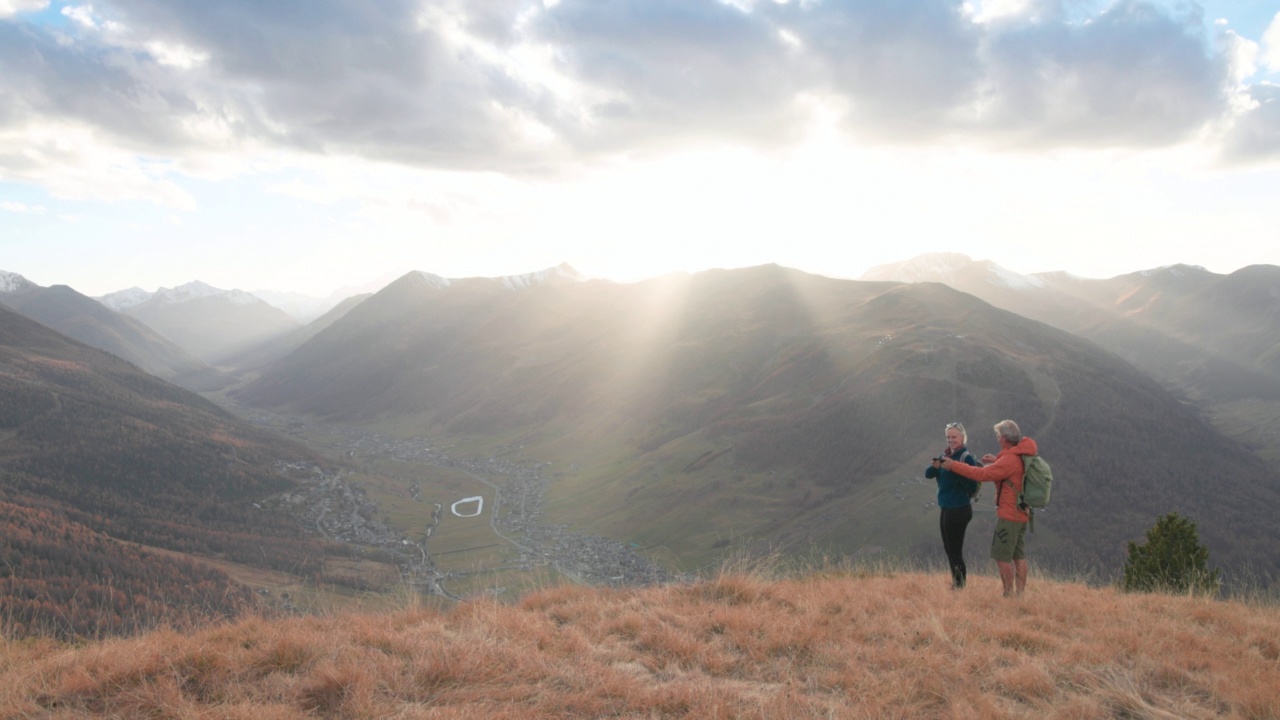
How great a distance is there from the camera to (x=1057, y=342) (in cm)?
19388

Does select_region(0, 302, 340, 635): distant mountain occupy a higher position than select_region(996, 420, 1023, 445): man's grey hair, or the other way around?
select_region(996, 420, 1023, 445): man's grey hair

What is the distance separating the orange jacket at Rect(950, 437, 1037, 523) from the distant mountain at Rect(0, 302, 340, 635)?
5886 cm

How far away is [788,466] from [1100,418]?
7530 cm

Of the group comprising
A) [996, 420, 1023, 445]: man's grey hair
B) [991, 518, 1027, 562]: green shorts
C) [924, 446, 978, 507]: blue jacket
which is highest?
[996, 420, 1023, 445]: man's grey hair

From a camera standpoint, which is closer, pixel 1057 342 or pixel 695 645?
pixel 695 645

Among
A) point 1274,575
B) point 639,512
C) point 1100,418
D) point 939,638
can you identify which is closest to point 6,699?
point 939,638

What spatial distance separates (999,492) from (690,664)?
8291 mm

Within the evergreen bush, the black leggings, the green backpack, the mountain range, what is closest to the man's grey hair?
the green backpack

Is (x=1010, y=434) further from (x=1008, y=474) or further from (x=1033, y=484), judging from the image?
(x=1033, y=484)

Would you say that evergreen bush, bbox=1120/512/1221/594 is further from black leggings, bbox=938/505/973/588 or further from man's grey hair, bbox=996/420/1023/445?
man's grey hair, bbox=996/420/1023/445

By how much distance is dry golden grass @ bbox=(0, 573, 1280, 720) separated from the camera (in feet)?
23.6

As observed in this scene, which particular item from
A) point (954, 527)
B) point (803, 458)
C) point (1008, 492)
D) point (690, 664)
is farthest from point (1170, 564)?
point (803, 458)

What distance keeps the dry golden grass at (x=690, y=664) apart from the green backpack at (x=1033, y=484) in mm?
1932

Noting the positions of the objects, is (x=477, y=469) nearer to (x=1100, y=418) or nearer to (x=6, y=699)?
(x=1100, y=418)
